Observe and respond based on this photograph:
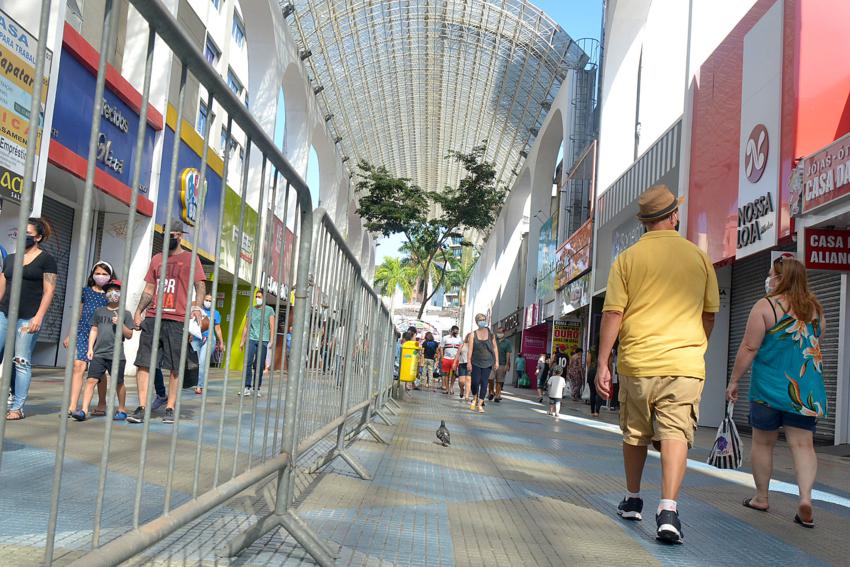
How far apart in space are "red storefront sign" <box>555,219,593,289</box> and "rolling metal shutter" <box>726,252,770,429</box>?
32.7ft

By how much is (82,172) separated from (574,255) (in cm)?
2807

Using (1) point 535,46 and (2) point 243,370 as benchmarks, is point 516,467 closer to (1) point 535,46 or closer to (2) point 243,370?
(2) point 243,370

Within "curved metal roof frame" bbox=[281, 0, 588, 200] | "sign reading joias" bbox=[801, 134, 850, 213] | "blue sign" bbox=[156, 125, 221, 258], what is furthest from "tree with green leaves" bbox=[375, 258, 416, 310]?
"blue sign" bbox=[156, 125, 221, 258]

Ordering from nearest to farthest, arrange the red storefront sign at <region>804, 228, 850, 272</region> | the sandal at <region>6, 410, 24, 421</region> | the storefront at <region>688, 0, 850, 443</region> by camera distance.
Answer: the sandal at <region>6, 410, 24, 421</region>
the red storefront sign at <region>804, 228, 850, 272</region>
the storefront at <region>688, 0, 850, 443</region>

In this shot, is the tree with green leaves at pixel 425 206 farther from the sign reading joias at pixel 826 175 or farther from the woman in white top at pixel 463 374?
the sign reading joias at pixel 826 175

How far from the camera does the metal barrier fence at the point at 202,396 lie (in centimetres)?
172

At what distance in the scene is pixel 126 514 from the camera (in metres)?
2.13

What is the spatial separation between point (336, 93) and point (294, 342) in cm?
3853

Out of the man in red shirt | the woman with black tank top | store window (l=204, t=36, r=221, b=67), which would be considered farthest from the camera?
store window (l=204, t=36, r=221, b=67)

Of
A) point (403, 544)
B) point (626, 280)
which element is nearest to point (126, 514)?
point (403, 544)

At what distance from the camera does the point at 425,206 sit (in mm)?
37312

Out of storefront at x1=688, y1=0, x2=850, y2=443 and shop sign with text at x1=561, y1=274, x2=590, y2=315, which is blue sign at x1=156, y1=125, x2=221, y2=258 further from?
shop sign with text at x1=561, y1=274, x2=590, y2=315

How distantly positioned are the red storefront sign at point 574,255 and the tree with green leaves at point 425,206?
5.38 metres

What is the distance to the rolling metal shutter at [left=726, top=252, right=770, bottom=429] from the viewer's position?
15039 millimetres
